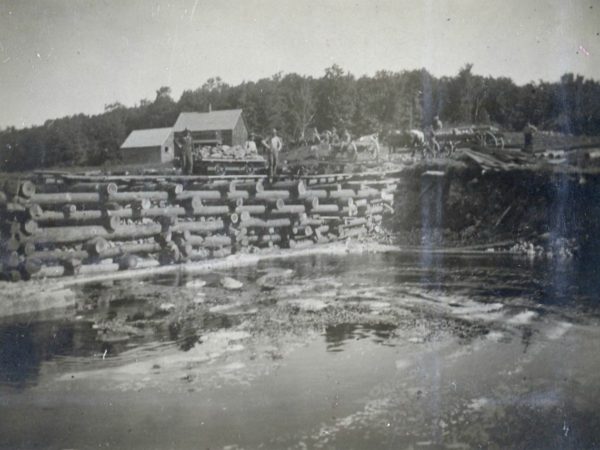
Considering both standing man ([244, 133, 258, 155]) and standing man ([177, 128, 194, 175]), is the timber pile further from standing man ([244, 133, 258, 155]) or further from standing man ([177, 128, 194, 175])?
standing man ([244, 133, 258, 155])

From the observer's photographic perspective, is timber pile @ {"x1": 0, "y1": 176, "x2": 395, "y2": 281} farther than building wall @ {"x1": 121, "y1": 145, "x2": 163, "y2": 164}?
Yes

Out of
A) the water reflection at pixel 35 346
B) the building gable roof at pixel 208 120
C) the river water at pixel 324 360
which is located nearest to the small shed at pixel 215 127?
the building gable roof at pixel 208 120

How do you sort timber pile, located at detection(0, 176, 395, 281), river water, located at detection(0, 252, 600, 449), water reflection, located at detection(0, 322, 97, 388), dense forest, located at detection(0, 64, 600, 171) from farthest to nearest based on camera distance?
timber pile, located at detection(0, 176, 395, 281), dense forest, located at detection(0, 64, 600, 171), water reflection, located at detection(0, 322, 97, 388), river water, located at detection(0, 252, 600, 449)

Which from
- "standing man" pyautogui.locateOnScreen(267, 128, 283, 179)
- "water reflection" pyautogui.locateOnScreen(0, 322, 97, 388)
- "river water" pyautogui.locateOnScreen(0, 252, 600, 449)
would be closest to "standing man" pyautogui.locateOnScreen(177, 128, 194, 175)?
"standing man" pyautogui.locateOnScreen(267, 128, 283, 179)

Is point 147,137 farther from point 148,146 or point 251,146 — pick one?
point 251,146

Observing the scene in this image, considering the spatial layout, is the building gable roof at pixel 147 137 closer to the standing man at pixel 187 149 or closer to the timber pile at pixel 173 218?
the standing man at pixel 187 149

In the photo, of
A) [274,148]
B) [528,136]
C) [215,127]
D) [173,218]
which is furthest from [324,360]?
[528,136]

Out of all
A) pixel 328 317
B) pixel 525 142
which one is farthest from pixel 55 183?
pixel 525 142
